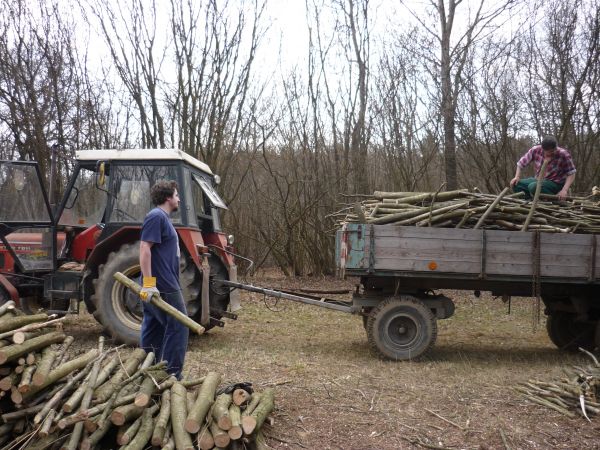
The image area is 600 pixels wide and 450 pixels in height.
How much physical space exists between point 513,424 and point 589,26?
36.1 feet

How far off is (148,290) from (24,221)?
332 centimetres

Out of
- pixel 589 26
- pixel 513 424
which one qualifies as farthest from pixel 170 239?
pixel 589 26

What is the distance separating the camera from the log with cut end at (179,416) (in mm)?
3279

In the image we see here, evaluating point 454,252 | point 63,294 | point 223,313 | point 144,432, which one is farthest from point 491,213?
point 63,294

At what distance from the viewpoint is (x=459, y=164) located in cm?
1412

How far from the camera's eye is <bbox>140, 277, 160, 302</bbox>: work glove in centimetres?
437

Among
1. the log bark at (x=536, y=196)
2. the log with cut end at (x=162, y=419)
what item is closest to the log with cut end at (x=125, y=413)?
the log with cut end at (x=162, y=419)

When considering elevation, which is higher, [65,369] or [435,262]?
[435,262]

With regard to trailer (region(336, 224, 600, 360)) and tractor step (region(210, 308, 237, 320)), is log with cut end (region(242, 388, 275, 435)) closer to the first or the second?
trailer (region(336, 224, 600, 360))

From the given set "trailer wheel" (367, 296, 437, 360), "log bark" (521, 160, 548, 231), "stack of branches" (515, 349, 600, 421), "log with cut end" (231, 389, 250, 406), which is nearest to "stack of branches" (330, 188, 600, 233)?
"log bark" (521, 160, 548, 231)

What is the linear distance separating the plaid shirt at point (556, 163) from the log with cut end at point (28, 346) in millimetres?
5692

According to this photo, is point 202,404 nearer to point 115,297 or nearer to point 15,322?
point 15,322

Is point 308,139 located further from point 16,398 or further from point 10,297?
point 16,398

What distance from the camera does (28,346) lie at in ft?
11.9
